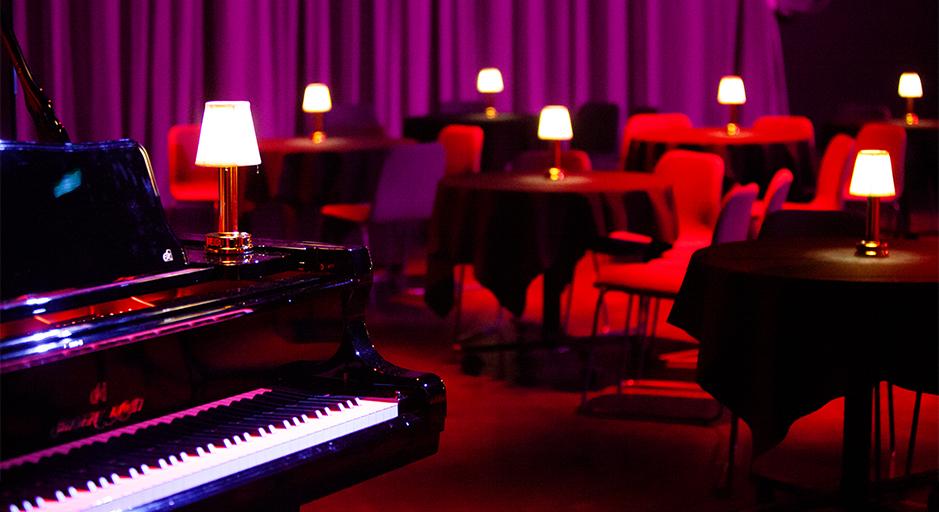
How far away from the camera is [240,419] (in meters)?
2.25

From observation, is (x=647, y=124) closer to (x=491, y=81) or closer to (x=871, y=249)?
(x=491, y=81)

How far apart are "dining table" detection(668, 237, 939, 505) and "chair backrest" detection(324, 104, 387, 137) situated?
182 inches

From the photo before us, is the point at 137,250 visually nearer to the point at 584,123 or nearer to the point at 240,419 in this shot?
the point at 240,419

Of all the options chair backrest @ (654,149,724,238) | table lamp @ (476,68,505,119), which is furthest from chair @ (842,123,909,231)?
table lamp @ (476,68,505,119)

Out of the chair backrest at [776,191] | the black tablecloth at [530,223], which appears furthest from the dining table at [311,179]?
the chair backrest at [776,191]

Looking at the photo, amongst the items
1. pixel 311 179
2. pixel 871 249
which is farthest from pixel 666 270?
pixel 311 179

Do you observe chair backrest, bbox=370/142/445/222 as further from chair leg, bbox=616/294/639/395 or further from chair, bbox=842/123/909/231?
chair, bbox=842/123/909/231

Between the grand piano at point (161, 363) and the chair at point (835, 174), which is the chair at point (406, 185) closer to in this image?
the chair at point (835, 174)

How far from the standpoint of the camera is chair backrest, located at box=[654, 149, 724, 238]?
579 centimetres

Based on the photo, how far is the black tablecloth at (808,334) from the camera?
3.37 metres

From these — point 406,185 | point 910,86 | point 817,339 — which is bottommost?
point 817,339

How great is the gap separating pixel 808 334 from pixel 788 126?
466 cm

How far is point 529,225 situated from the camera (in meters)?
5.34

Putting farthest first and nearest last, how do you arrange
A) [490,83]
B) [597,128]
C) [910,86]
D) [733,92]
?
Answer: [597,128] < [490,83] < [910,86] < [733,92]
